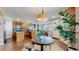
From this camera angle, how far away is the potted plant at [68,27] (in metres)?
2.03

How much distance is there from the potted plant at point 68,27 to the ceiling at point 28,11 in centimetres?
13

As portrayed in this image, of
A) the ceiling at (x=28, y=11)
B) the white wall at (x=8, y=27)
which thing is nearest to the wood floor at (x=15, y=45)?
the white wall at (x=8, y=27)

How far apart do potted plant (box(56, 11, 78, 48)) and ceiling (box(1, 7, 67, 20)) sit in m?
0.13

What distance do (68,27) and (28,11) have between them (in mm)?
809

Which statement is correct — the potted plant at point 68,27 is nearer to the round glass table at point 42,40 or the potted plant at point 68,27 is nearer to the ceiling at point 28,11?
the ceiling at point 28,11

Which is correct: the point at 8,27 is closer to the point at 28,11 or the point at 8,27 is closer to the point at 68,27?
the point at 28,11

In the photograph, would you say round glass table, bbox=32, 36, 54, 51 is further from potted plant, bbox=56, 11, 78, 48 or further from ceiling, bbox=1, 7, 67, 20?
ceiling, bbox=1, 7, 67, 20

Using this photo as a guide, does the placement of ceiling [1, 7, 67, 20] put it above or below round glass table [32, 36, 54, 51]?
above

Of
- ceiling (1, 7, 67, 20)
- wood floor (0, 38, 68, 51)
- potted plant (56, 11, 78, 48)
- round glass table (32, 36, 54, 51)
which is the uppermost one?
ceiling (1, 7, 67, 20)

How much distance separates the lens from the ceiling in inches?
79.4

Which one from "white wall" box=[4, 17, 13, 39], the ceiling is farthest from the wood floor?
the ceiling

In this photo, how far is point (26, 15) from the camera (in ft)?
6.65
